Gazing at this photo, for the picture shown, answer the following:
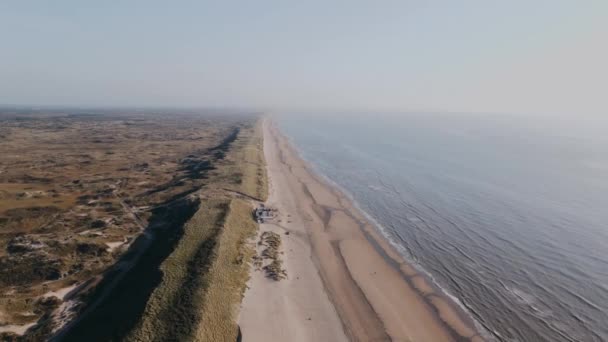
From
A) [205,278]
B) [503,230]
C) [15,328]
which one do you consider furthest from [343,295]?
[503,230]

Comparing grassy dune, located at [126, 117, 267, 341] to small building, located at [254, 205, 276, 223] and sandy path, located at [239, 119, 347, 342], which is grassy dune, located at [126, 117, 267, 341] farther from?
small building, located at [254, 205, 276, 223]

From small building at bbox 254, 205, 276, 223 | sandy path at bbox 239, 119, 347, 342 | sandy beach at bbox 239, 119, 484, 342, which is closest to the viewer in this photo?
sandy path at bbox 239, 119, 347, 342

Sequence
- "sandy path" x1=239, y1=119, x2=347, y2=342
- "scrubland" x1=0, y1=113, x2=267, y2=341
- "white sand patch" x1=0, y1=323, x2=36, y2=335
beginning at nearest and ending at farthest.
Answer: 1. "white sand patch" x1=0, y1=323, x2=36, y2=335
2. "scrubland" x1=0, y1=113, x2=267, y2=341
3. "sandy path" x1=239, y1=119, x2=347, y2=342

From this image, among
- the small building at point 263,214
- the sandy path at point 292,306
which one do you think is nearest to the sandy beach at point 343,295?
the sandy path at point 292,306

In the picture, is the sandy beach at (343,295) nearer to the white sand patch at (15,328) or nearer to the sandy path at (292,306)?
the sandy path at (292,306)

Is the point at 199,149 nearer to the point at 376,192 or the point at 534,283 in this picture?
the point at 376,192

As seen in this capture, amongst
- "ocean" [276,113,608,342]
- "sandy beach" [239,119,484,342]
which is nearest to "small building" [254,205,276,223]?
"sandy beach" [239,119,484,342]
